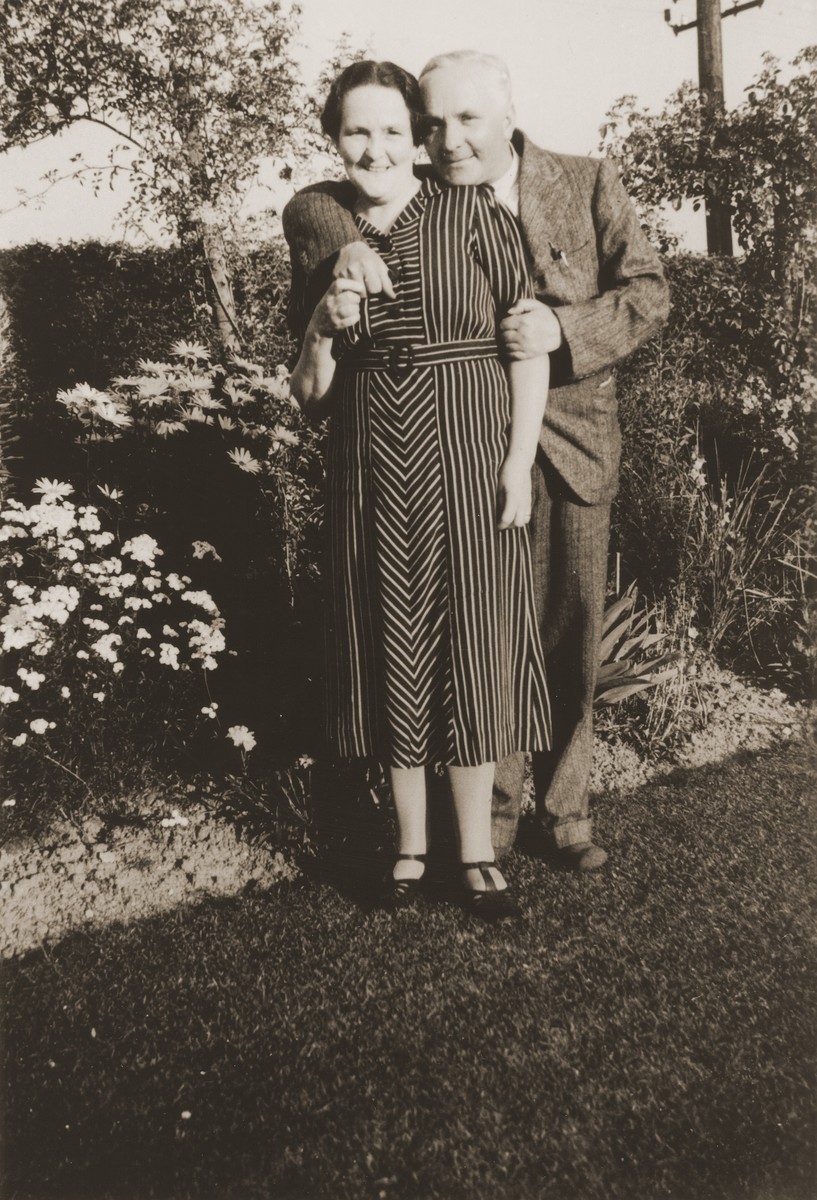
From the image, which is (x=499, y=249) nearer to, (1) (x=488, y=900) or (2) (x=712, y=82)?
(1) (x=488, y=900)

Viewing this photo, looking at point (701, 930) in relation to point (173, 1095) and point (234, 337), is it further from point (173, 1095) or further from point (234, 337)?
point (234, 337)

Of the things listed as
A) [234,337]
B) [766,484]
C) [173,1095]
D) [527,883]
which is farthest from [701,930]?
[234,337]

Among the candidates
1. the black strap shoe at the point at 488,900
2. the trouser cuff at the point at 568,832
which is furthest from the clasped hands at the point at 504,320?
the trouser cuff at the point at 568,832

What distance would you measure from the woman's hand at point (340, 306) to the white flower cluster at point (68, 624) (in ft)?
4.30

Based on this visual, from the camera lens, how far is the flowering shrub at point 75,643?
299 centimetres

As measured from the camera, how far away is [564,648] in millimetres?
2746

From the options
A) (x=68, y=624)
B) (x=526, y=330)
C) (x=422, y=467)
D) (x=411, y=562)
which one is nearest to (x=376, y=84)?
(x=526, y=330)

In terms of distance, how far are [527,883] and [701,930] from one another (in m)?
0.53

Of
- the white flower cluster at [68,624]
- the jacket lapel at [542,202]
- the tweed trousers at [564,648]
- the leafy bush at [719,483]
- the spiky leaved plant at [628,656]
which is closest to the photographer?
the jacket lapel at [542,202]

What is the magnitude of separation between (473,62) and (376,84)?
244mm

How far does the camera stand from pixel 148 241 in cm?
554

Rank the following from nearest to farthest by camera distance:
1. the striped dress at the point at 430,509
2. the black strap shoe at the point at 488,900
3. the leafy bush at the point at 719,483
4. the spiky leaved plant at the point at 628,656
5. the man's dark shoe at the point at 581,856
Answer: the striped dress at the point at 430,509
the black strap shoe at the point at 488,900
the man's dark shoe at the point at 581,856
the spiky leaved plant at the point at 628,656
the leafy bush at the point at 719,483

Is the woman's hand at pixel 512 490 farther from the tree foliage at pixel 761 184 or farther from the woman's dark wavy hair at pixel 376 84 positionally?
the tree foliage at pixel 761 184

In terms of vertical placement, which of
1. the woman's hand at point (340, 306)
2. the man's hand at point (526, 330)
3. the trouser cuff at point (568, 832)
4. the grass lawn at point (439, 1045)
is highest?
the woman's hand at point (340, 306)
